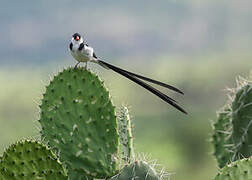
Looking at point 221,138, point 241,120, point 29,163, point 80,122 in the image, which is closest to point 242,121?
point 241,120

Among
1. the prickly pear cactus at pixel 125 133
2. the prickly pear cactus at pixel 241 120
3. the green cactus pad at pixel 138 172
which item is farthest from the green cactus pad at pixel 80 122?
the prickly pear cactus at pixel 241 120

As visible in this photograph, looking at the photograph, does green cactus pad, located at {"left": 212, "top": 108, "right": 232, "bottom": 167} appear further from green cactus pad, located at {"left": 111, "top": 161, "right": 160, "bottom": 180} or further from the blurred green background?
the blurred green background

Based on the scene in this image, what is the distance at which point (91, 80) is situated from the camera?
259 cm

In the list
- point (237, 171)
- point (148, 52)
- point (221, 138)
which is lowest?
point (237, 171)

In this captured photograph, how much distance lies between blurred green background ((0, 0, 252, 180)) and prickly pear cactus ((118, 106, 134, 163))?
4041 cm

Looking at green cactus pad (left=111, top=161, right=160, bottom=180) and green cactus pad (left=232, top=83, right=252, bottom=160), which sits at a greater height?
green cactus pad (left=232, top=83, right=252, bottom=160)

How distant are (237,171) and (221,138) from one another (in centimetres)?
94

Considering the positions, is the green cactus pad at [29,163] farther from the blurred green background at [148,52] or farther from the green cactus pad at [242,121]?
the blurred green background at [148,52]

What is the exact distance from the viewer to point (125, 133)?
2645 millimetres

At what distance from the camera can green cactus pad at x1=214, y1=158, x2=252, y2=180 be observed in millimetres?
2157

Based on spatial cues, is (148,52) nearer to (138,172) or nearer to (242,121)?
(242,121)

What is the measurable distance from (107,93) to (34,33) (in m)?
134

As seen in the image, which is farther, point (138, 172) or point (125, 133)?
point (125, 133)

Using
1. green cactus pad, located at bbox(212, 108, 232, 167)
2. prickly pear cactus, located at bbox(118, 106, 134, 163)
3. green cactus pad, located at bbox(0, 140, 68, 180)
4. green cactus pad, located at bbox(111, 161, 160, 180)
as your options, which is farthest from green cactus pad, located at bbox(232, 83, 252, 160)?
green cactus pad, located at bbox(0, 140, 68, 180)
